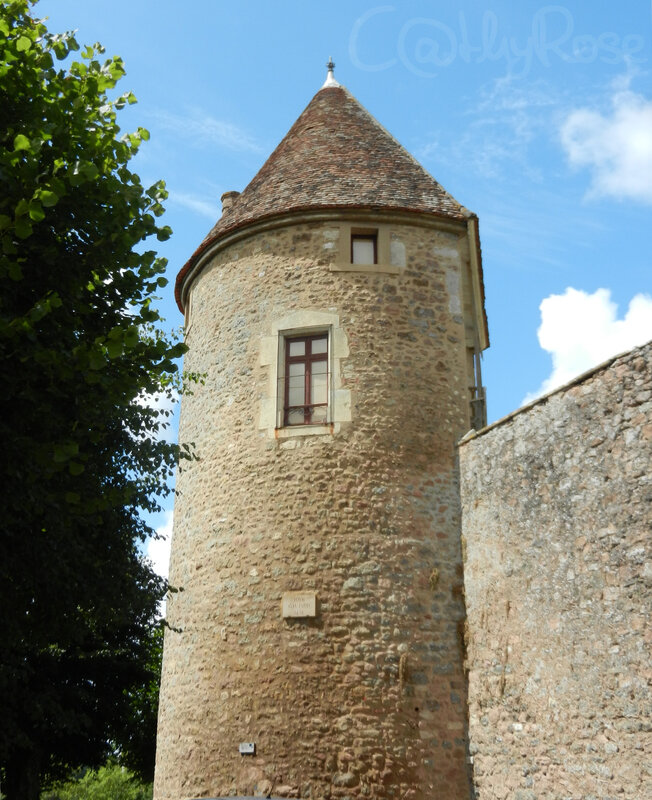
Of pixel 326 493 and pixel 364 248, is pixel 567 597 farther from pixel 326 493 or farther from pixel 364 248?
pixel 364 248

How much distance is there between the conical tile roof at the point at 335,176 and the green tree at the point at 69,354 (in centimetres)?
460

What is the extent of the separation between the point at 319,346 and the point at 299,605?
3.38 m

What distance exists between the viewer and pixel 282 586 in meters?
10.6

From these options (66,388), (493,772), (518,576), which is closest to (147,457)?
(66,388)

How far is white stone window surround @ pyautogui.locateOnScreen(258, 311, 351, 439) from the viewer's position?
11.3 meters

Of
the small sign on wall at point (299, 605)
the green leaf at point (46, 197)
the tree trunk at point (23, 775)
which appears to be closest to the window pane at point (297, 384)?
the small sign on wall at point (299, 605)

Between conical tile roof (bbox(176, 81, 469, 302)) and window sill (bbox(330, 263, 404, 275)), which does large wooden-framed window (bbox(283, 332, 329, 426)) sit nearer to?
window sill (bbox(330, 263, 404, 275))

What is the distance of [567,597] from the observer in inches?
345

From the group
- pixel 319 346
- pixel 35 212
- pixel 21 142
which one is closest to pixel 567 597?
pixel 319 346

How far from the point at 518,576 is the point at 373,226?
17.1 ft

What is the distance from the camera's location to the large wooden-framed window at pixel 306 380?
453 inches

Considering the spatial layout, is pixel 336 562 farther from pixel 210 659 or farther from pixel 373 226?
pixel 373 226

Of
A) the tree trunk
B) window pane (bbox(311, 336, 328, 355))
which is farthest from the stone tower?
the tree trunk

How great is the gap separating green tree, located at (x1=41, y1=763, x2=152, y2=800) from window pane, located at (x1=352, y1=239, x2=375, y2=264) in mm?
22509
